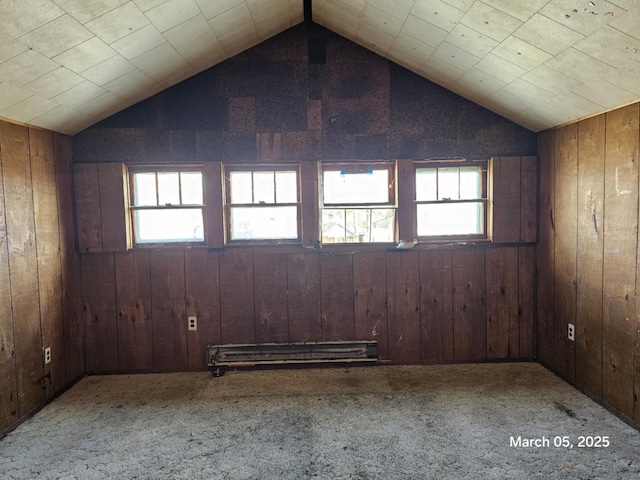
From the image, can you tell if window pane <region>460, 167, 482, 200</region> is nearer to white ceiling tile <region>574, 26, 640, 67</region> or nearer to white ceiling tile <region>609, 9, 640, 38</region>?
white ceiling tile <region>574, 26, 640, 67</region>

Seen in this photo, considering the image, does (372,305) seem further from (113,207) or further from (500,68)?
(113,207)

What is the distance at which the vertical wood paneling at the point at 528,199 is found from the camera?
10.5ft

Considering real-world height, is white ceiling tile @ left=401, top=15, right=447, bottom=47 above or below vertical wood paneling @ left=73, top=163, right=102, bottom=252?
above

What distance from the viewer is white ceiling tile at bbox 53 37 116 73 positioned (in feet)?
6.85

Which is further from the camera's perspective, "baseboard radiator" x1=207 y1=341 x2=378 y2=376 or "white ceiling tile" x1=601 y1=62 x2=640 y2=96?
"baseboard radiator" x1=207 y1=341 x2=378 y2=376

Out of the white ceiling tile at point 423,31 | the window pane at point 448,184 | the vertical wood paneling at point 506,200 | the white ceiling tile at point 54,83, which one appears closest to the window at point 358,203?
A: the window pane at point 448,184

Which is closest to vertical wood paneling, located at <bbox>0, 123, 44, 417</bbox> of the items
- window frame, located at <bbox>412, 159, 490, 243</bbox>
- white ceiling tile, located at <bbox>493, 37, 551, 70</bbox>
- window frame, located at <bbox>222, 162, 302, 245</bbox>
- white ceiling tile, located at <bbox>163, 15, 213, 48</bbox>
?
white ceiling tile, located at <bbox>163, 15, 213, 48</bbox>

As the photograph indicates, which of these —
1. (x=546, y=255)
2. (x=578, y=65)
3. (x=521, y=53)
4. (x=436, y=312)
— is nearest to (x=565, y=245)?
(x=546, y=255)

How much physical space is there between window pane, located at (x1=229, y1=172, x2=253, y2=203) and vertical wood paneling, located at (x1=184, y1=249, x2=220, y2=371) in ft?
1.85

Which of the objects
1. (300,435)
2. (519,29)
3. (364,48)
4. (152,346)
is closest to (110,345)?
(152,346)

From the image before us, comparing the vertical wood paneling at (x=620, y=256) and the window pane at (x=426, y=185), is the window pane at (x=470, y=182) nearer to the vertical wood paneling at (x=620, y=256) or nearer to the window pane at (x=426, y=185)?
the window pane at (x=426, y=185)

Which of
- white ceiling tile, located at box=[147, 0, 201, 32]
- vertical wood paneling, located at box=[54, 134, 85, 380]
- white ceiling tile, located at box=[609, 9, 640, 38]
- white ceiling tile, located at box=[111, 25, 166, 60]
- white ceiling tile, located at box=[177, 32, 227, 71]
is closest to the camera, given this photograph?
white ceiling tile, located at box=[609, 9, 640, 38]

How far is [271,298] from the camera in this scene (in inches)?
128

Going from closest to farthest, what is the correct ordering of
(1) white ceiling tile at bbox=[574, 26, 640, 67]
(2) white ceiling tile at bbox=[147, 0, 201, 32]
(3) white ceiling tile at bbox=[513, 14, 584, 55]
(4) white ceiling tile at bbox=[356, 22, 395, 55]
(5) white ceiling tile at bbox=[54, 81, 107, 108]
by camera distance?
(1) white ceiling tile at bbox=[574, 26, 640, 67]
(3) white ceiling tile at bbox=[513, 14, 584, 55]
(2) white ceiling tile at bbox=[147, 0, 201, 32]
(5) white ceiling tile at bbox=[54, 81, 107, 108]
(4) white ceiling tile at bbox=[356, 22, 395, 55]
